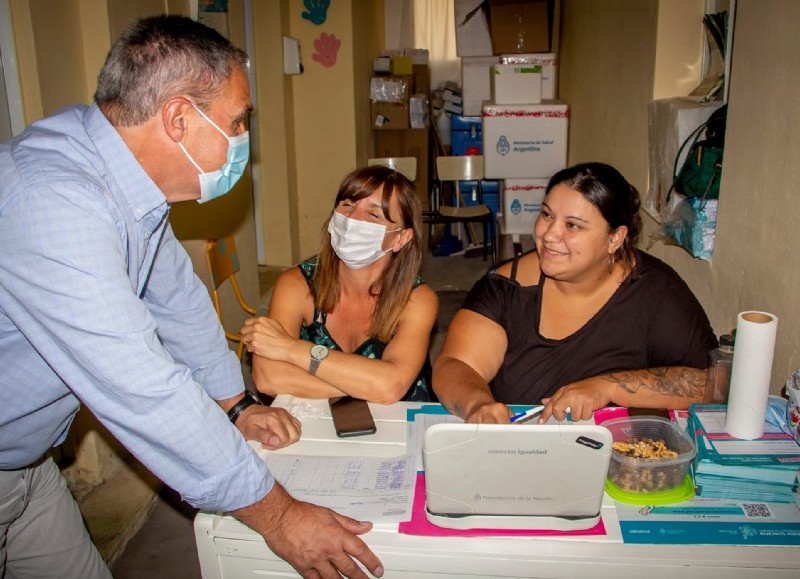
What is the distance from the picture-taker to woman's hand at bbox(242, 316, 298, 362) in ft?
5.98

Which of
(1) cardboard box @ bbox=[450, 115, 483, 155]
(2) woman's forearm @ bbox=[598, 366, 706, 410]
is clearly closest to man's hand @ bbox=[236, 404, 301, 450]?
(2) woman's forearm @ bbox=[598, 366, 706, 410]

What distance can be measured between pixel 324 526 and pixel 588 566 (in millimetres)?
469

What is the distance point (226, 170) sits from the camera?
4.35 feet

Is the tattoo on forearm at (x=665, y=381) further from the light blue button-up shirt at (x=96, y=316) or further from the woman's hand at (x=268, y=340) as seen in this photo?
the light blue button-up shirt at (x=96, y=316)

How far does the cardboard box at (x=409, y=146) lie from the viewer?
7207 millimetres

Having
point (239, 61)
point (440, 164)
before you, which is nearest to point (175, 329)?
point (239, 61)

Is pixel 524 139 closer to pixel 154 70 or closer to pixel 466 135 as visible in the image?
pixel 466 135

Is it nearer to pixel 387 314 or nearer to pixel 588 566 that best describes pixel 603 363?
pixel 387 314

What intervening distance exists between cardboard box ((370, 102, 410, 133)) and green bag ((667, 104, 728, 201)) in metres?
4.77

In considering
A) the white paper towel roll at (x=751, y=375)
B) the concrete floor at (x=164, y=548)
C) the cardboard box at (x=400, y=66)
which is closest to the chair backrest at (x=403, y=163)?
the cardboard box at (x=400, y=66)

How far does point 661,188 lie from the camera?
289 centimetres

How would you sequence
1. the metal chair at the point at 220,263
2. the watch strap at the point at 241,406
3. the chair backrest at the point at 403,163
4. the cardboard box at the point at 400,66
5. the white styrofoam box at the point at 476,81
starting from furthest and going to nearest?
the cardboard box at the point at 400,66
the white styrofoam box at the point at 476,81
the chair backrest at the point at 403,163
the metal chair at the point at 220,263
the watch strap at the point at 241,406

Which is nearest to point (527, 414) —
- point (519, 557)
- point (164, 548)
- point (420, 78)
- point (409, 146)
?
point (519, 557)

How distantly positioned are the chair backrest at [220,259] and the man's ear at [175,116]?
1.83 metres
